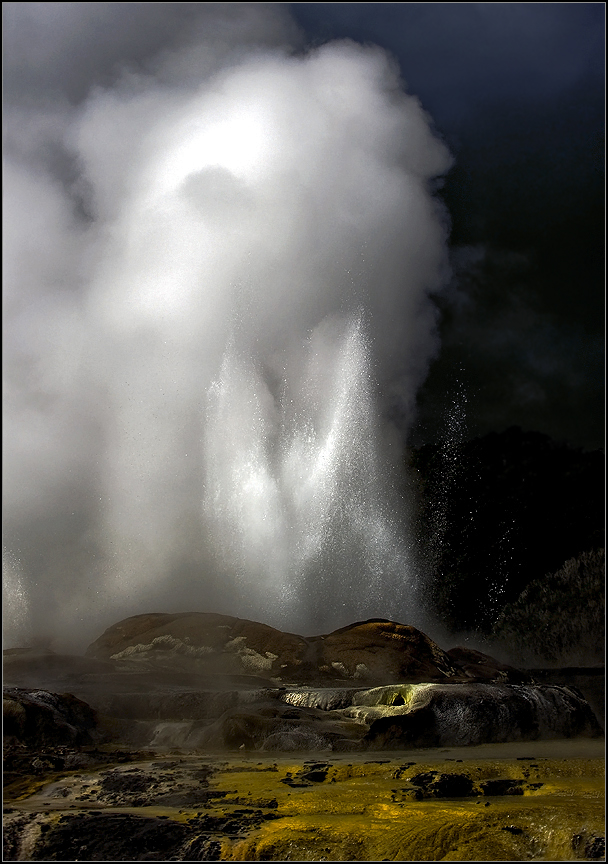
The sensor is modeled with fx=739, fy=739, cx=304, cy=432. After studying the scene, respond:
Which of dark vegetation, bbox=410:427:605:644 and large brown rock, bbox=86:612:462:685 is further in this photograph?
dark vegetation, bbox=410:427:605:644

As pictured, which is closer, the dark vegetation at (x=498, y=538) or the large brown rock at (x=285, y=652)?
the large brown rock at (x=285, y=652)

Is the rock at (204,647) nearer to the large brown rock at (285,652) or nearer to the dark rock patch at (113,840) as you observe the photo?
the large brown rock at (285,652)

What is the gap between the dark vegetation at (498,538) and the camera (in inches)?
1471

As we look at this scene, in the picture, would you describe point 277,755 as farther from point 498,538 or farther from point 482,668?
point 498,538

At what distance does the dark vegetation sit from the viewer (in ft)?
123

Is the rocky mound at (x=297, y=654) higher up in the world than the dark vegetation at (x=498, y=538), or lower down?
lower down

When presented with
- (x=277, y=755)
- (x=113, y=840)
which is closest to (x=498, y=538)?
(x=277, y=755)

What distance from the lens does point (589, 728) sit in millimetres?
14984

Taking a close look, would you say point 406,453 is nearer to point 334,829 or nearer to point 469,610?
point 469,610

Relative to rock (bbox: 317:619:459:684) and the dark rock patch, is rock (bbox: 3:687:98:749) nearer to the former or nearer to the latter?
the dark rock patch

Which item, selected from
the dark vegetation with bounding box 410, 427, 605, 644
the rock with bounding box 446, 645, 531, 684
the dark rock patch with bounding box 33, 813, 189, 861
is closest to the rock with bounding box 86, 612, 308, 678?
the rock with bounding box 446, 645, 531, 684

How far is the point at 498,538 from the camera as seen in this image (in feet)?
131

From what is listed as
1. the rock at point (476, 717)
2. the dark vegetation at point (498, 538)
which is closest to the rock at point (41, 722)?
the rock at point (476, 717)

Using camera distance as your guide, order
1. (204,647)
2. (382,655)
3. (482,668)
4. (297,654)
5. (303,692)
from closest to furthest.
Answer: (303,692) → (382,655) → (482,668) → (297,654) → (204,647)
